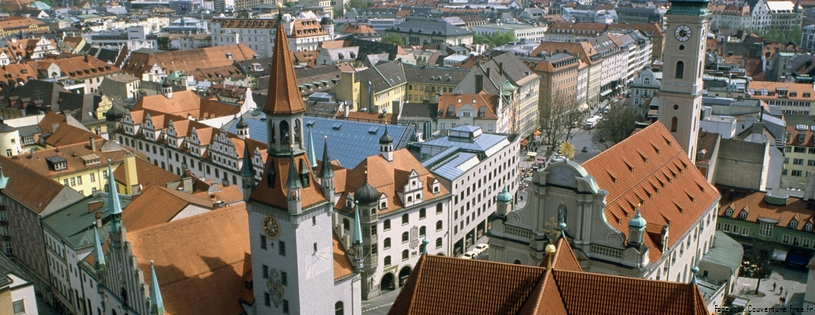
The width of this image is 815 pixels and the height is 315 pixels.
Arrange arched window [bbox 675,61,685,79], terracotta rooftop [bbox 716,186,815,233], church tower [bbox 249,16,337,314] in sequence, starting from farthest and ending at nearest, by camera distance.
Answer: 1. terracotta rooftop [bbox 716,186,815,233]
2. arched window [bbox 675,61,685,79]
3. church tower [bbox 249,16,337,314]

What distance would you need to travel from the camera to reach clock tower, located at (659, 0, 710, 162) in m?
77.3

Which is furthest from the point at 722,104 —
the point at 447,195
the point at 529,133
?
the point at 447,195

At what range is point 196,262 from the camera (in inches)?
2060

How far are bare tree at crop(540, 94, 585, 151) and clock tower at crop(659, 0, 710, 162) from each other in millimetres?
58494

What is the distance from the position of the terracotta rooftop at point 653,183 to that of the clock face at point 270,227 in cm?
2446

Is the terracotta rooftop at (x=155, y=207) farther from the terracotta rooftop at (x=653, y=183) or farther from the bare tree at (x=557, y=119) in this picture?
the bare tree at (x=557, y=119)

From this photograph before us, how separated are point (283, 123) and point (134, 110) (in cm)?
7018

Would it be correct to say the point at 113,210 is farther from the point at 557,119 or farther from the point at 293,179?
the point at 557,119

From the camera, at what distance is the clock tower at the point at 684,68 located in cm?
7731

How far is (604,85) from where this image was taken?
19662 centimetres

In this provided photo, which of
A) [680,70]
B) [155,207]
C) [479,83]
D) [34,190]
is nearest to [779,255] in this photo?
[680,70]

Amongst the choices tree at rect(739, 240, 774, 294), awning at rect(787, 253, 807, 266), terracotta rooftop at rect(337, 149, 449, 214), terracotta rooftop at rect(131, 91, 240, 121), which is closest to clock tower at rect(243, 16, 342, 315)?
A: terracotta rooftop at rect(337, 149, 449, 214)

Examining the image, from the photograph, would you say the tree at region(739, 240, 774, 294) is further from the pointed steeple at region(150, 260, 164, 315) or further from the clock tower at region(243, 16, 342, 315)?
the pointed steeple at region(150, 260, 164, 315)

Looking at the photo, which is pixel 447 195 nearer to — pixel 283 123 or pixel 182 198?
pixel 182 198
